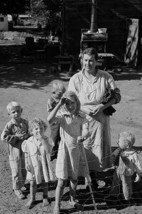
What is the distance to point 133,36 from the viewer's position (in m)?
15.2

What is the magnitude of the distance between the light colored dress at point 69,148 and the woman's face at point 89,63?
0.68 m

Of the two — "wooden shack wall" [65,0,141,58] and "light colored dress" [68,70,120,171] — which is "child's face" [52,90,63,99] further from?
"wooden shack wall" [65,0,141,58]

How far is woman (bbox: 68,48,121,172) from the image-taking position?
484 centimetres

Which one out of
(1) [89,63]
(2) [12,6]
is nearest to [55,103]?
(1) [89,63]

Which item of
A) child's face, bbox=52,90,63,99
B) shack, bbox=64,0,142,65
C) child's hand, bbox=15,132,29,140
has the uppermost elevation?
shack, bbox=64,0,142,65

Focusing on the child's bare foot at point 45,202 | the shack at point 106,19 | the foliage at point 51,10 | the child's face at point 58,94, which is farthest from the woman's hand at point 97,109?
the foliage at point 51,10

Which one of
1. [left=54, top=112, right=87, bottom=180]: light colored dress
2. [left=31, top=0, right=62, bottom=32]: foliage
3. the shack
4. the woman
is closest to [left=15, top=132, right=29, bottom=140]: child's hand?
[left=54, top=112, right=87, bottom=180]: light colored dress

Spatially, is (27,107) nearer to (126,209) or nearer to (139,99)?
(139,99)

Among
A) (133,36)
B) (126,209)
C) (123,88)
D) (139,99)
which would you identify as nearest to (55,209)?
(126,209)

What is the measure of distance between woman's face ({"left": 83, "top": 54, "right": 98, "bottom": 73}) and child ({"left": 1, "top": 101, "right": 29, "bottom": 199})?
3.34 ft

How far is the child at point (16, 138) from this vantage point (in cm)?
487

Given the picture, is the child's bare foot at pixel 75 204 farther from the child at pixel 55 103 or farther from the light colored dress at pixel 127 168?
the child at pixel 55 103

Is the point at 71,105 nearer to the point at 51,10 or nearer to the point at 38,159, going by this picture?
the point at 38,159

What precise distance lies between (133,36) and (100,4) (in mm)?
2207
